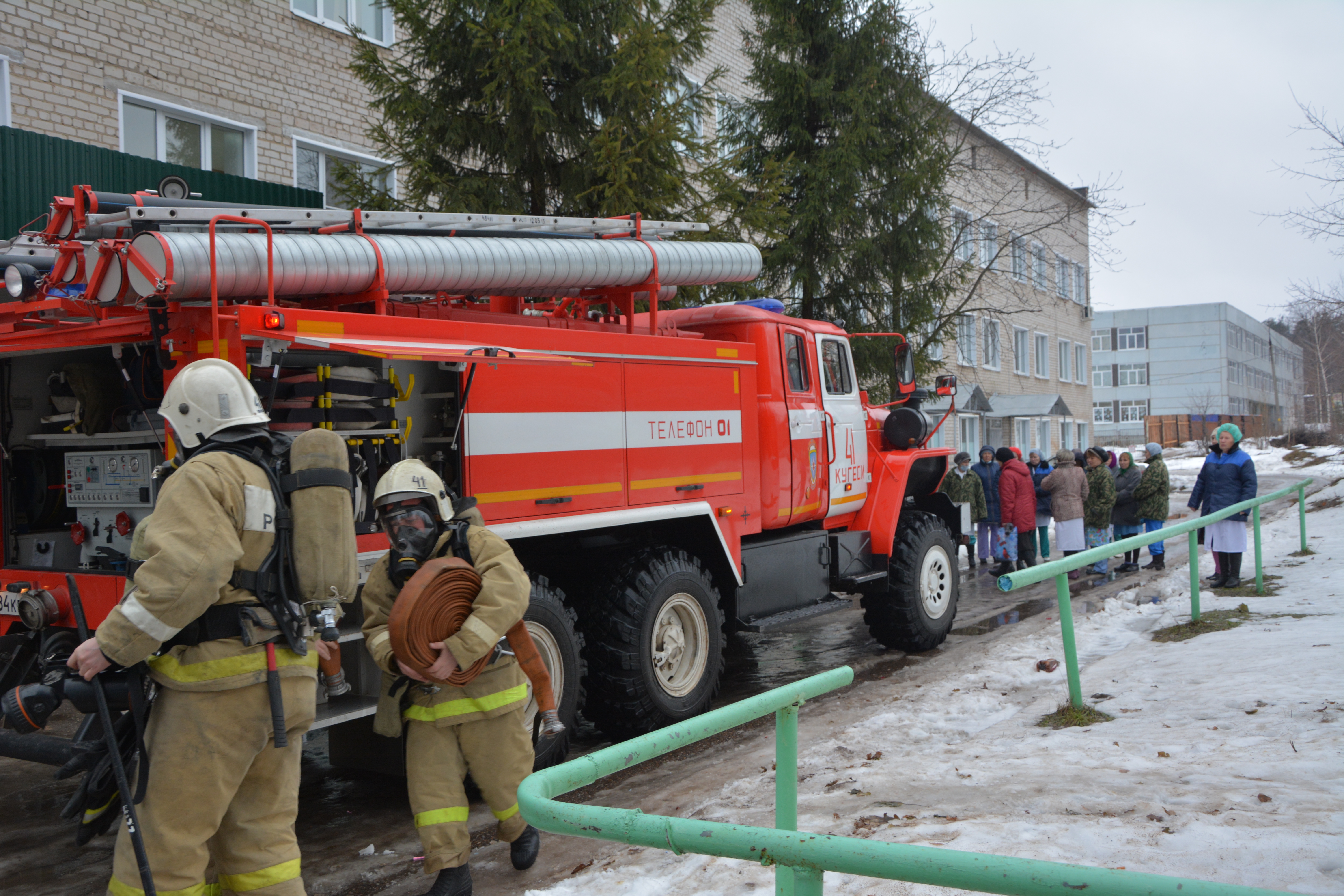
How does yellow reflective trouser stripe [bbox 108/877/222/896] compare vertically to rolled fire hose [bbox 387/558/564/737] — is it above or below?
below

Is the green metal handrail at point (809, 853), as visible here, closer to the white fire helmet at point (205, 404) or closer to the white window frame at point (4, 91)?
the white fire helmet at point (205, 404)

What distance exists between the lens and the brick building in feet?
34.4

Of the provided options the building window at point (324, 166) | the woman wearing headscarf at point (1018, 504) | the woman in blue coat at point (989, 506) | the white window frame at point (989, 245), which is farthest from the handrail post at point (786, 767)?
the white window frame at point (989, 245)

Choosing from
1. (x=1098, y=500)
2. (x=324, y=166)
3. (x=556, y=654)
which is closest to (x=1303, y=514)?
(x=1098, y=500)

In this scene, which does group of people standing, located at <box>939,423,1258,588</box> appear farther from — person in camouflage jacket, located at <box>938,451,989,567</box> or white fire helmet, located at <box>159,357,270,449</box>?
white fire helmet, located at <box>159,357,270,449</box>

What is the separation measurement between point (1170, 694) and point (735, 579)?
9.08ft

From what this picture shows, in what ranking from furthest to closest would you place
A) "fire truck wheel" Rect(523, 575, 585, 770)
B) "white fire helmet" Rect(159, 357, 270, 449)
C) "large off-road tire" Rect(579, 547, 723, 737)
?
"large off-road tire" Rect(579, 547, 723, 737)
"fire truck wheel" Rect(523, 575, 585, 770)
"white fire helmet" Rect(159, 357, 270, 449)

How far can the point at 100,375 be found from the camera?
5199mm

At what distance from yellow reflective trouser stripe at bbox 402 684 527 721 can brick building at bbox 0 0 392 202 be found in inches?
347

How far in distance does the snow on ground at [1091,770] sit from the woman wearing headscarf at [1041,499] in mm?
6154

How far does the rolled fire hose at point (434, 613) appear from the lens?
3816 millimetres

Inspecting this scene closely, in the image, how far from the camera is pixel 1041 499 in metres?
14.6

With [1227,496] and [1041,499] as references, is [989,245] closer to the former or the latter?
[1041,499]

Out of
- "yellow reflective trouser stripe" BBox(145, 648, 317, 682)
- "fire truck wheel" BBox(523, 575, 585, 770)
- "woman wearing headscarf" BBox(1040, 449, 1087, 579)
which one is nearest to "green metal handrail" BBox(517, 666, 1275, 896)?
"yellow reflective trouser stripe" BBox(145, 648, 317, 682)
